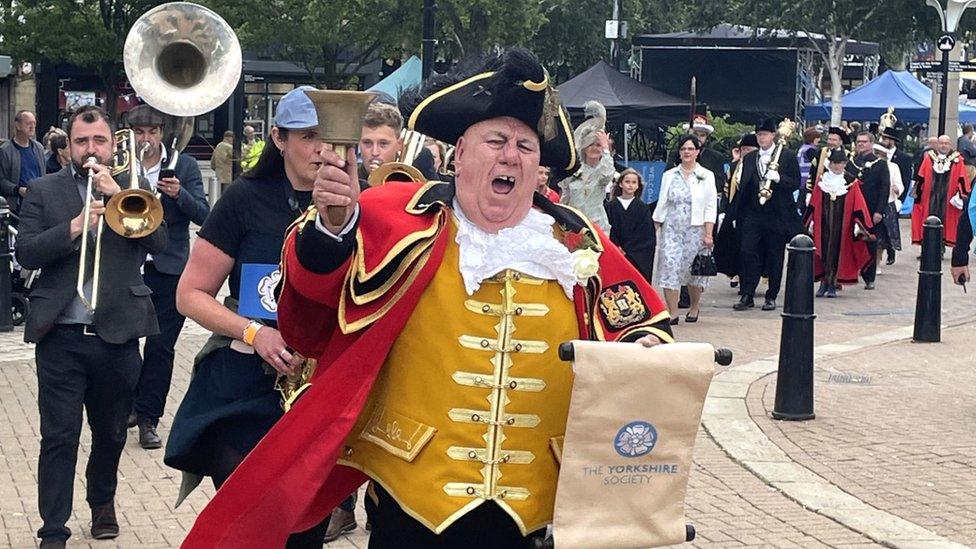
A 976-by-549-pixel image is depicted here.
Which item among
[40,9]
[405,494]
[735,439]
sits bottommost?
[735,439]

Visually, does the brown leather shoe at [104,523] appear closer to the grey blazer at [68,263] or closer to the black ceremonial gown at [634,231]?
the grey blazer at [68,263]

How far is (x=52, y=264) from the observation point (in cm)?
696

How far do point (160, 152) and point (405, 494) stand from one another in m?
6.07

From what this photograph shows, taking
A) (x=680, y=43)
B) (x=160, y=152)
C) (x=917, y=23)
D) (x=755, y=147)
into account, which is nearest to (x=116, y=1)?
(x=680, y=43)

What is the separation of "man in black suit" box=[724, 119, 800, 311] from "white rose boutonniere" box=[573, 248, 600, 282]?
12.8 metres

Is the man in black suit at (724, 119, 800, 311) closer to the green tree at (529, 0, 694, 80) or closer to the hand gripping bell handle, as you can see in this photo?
the hand gripping bell handle

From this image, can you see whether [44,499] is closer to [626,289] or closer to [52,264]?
[52,264]

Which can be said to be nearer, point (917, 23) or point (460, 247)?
point (460, 247)

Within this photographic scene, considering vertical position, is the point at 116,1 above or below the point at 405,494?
above

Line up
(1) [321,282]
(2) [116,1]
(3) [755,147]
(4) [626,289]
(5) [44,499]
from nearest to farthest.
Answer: (1) [321,282] → (4) [626,289] → (5) [44,499] → (3) [755,147] → (2) [116,1]

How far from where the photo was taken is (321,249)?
3.84 m

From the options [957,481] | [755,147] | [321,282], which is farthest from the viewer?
[755,147]

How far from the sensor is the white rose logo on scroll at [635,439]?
394 centimetres

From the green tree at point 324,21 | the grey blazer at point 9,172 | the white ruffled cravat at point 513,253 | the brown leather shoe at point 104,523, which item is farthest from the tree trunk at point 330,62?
the white ruffled cravat at point 513,253
